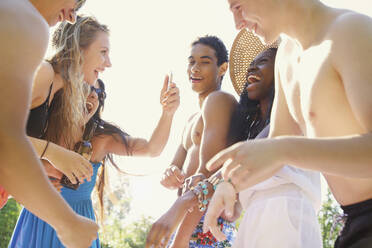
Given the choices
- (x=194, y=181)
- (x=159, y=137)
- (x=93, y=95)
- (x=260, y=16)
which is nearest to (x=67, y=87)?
(x=93, y=95)

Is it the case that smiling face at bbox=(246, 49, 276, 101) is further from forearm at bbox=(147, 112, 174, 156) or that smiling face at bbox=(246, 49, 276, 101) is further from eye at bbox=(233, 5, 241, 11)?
eye at bbox=(233, 5, 241, 11)

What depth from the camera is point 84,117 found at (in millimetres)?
4070

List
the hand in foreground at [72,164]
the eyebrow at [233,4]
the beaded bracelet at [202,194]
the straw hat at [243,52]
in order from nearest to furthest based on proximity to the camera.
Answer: the eyebrow at [233,4]
the hand in foreground at [72,164]
the beaded bracelet at [202,194]
the straw hat at [243,52]

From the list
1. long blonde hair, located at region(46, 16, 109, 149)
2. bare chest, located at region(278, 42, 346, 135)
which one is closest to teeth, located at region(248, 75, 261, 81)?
bare chest, located at region(278, 42, 346, 135)

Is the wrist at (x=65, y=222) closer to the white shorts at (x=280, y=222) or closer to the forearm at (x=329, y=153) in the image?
the forearm at (x=329, y=153)

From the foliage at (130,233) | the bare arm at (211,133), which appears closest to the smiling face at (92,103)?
the bare arm at (211,133)

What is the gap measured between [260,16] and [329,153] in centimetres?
102

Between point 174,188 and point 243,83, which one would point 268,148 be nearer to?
point 174,188

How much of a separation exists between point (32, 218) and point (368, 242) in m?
2.59

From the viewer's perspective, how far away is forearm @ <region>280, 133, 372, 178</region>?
1745mm

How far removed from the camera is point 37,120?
137 inches

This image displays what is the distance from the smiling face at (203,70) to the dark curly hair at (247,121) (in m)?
0.58

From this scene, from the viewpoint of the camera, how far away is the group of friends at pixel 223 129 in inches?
67.4

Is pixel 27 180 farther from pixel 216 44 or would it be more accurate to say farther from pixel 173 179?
pixel 216 44
